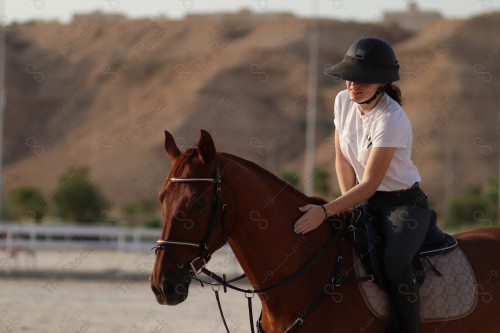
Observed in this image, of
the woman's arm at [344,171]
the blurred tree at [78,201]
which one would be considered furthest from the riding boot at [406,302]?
the blurred tree at [78,201]

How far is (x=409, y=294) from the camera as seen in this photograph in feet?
17.2

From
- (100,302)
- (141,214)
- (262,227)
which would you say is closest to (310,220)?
(262,227)

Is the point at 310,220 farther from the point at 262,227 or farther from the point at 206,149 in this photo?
the point at 206,149

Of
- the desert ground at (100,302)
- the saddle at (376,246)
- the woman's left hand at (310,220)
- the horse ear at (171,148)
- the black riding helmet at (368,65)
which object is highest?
the black riding helmet at (368,65)

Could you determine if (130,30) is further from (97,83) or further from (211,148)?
(211,148)

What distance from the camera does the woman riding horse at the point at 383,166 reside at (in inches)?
207

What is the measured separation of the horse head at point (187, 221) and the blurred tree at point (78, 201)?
36.7 meters

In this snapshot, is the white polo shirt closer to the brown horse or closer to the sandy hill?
the brown horse

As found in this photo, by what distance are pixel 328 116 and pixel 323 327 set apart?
74505 millimetres

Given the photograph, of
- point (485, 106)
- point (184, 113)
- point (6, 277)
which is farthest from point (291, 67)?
point (6, 277)

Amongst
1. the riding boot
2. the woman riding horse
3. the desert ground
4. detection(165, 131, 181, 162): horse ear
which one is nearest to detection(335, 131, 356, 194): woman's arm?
the woman riding horse

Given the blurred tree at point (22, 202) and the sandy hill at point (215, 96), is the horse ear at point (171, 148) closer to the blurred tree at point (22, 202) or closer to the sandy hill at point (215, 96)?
the blurred tree at point (22, 202)

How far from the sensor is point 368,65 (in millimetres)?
5480

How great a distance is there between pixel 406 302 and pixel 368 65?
4.76 feet
